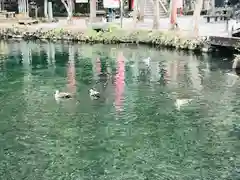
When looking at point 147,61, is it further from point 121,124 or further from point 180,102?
point 121,124

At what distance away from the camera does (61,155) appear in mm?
14844

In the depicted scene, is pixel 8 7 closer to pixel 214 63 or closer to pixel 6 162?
pixel 214 63

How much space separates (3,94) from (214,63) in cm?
1455

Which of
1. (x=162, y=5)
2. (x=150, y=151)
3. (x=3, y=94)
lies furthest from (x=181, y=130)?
(x=162, y=5)

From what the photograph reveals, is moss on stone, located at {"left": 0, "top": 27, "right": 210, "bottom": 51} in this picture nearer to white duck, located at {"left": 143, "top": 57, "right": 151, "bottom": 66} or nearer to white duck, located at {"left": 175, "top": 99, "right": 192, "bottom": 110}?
white duck, located at {"left": 143, "top": 57, "right": 151, "bottom": 66}

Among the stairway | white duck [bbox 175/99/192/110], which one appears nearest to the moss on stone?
white duck [bbox 175/99/192/110]

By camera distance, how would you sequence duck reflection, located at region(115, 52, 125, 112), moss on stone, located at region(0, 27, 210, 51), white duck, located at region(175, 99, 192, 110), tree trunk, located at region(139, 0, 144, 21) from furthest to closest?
tree trunk, located at region(139, 0, 144, 21), moss on stone, located at region(0, 27, 210, 51), duck reflection, located at region(115, 52, 125, 112), white duck, located at region(175, 99, 192, 110)

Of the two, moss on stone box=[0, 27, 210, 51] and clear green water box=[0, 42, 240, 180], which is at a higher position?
moss on stone box=[0, 27, 210, 51]

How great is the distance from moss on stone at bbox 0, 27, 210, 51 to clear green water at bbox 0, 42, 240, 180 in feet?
19.8

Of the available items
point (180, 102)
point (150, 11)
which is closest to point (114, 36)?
point (150, 11)

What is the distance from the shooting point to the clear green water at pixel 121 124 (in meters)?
13.9

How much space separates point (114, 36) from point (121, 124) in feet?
82.3

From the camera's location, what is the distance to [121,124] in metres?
17.9

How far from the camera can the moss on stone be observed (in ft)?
121
